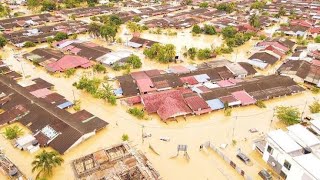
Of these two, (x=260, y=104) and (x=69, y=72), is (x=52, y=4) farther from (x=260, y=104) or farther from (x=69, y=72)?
(x=260, y=104)

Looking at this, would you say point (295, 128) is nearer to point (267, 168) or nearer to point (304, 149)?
point (304, 149)

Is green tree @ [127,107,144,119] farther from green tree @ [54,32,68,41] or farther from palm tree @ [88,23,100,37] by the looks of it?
green tree @ [54,32,68,41]

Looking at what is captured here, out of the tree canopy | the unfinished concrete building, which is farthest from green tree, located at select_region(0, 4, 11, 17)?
the unfinished concrete building

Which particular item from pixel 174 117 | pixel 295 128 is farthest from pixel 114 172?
pixel 295 128

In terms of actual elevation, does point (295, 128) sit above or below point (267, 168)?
above

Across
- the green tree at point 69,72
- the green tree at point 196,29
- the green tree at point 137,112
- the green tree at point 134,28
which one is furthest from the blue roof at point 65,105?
the green tree at point 196,29

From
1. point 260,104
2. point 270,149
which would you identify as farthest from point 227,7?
point 270,149
